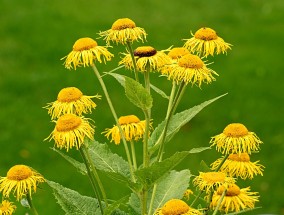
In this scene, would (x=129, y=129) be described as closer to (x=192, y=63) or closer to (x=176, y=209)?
(x=192, y=63)

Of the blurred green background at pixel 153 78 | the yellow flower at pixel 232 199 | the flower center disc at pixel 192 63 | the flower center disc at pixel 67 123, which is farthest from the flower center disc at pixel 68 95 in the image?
the blurred green background at pixel 153 78

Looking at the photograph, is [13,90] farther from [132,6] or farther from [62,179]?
[132,6]

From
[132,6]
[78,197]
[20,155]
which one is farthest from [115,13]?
[78,197]

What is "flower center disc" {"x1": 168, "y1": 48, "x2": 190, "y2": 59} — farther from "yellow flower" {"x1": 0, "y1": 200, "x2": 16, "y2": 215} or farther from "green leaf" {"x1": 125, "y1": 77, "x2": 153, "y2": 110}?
"yellow flower" {"x1": 0, "y1": 200, "x2": 16, "y2": 215}

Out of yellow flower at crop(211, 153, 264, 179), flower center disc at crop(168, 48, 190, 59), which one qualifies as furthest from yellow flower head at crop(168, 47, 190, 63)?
yellow flower at crop(211, 153, 264, 179)

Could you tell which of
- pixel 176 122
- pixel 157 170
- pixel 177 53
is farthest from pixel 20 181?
pixel 177 53
